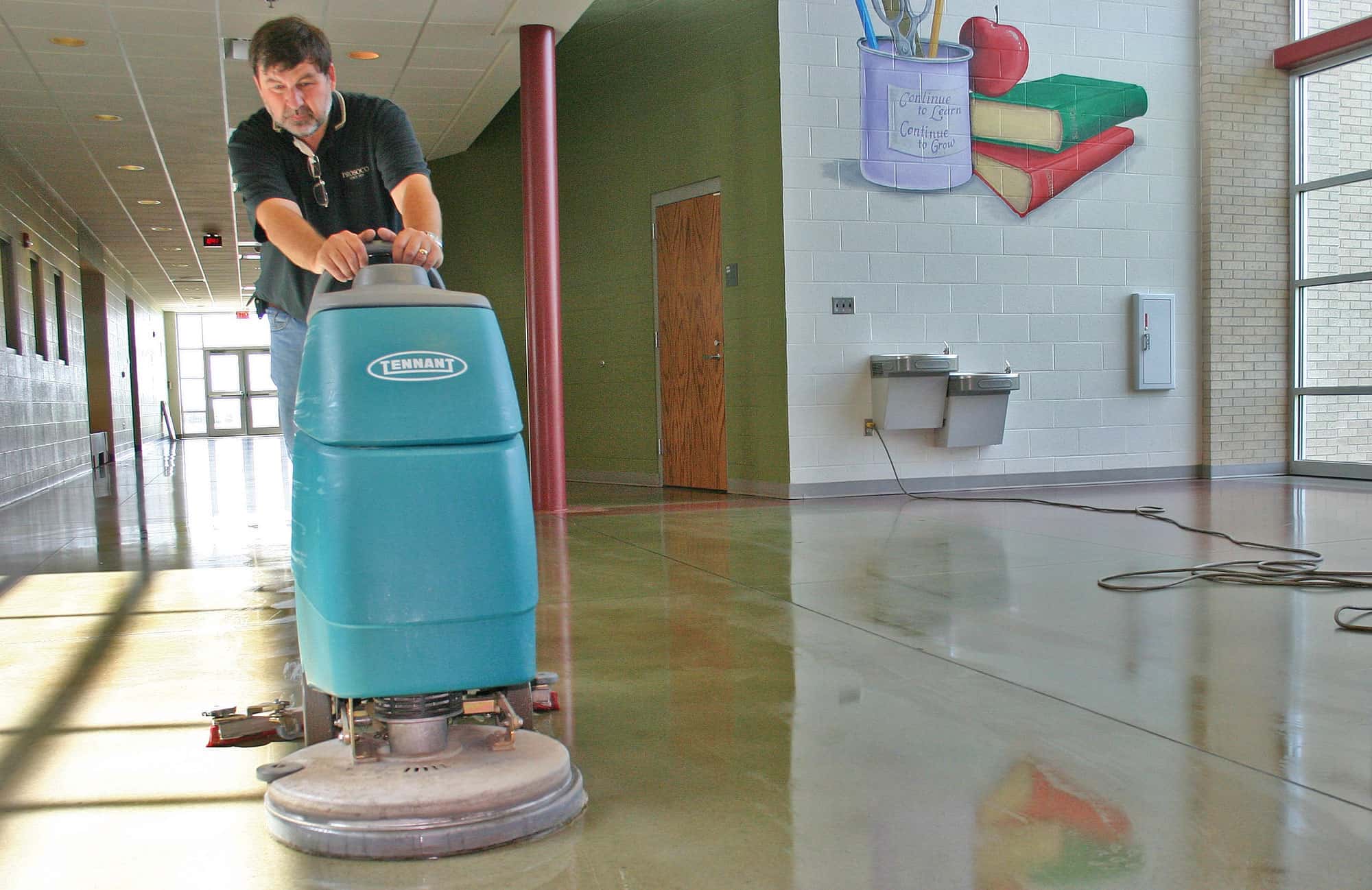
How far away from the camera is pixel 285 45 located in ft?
6.17

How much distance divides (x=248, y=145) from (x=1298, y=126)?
8.50 m

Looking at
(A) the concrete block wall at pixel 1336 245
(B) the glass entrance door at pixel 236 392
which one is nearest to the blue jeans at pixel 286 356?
(A) the concrete block wall at pixel 1336 245

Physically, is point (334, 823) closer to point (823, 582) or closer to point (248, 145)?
point (248, 145)

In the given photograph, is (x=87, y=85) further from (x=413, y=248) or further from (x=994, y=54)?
(x=413, y=248)

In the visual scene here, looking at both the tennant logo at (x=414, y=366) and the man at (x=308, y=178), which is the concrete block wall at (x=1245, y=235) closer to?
the man at (x=308, y=178)

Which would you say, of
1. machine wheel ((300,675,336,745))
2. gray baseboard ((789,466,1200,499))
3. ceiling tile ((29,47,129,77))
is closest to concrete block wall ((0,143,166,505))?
ceiling tile ((29,47,129,77))

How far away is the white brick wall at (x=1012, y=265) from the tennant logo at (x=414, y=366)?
5.63 m

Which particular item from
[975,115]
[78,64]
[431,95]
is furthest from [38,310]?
[975,115]

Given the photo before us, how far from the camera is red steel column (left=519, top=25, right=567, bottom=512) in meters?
6.71

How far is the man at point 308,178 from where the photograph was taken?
1.89 meters

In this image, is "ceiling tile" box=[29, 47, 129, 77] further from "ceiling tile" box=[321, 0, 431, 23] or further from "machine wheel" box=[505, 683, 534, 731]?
"machine wheel" box=[505, 683, 534, 731]

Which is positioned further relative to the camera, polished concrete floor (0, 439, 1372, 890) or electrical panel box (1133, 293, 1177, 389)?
electrical panel box (1133, 293, 1177, 389)

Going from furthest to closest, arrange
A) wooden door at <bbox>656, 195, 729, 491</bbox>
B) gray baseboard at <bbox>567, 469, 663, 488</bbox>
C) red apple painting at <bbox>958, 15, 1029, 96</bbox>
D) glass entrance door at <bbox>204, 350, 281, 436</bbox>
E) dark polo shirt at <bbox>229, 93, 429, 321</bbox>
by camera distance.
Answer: glass entrance door at <bbox>204, 350, 281, 436</bbox> → gray baseboard at <bbox>567, 469, 663, 488</bbox> → wooden door at <bbox>656, 195, 729, 491</bbox> → red apple painting at <bbox>958, 15, 1029, 96</bbox> → dark polo shirt at <bbox>229, 93, 429, 321</bbox>

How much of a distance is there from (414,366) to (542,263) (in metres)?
5.38
